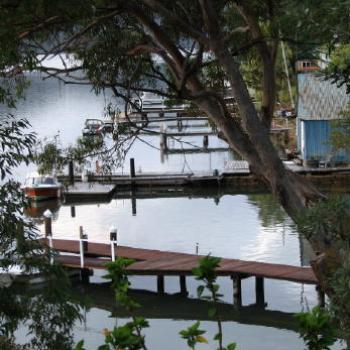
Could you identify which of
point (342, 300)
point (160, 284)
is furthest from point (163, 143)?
point (342, 300)

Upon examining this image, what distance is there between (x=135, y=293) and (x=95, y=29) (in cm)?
1112

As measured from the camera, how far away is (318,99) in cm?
4003

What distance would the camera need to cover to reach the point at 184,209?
36.8 meters

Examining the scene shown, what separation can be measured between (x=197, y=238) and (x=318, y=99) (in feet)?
42.1

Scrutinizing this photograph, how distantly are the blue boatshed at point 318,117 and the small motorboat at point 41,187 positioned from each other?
11199mm

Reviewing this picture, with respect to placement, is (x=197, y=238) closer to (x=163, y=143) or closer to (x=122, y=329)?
(x=163, y=143)

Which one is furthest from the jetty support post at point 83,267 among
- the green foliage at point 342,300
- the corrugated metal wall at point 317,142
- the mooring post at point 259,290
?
the corrugated metal wall at point 317,142

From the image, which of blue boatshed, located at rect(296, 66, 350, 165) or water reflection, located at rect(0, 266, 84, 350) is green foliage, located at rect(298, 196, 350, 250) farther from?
blue boatshed, located at rect(296, 66, 350, 165)

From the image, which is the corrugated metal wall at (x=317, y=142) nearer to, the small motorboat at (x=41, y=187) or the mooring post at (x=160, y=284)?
the small motorboat at (x=41, y=187)

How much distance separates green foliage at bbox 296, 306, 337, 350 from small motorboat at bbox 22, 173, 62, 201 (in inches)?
1300

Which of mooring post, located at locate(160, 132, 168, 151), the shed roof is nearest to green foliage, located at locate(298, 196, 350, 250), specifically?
the shed roof

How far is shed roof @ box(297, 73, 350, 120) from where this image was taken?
39.4 metres

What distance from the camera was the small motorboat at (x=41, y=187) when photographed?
38.9 meters

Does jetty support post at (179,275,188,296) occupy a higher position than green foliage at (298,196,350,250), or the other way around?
green foliage at (298,196,350,250)
